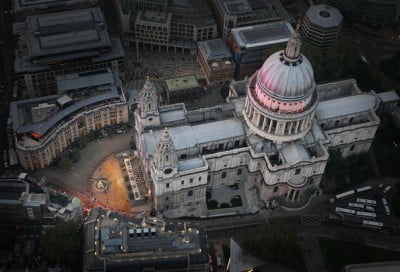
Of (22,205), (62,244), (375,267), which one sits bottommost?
(375,267)

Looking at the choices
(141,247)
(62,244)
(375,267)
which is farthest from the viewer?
(375,267)

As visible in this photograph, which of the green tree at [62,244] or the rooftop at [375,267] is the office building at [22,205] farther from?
the rooftop at [375,267]

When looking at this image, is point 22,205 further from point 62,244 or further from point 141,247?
point 141,247

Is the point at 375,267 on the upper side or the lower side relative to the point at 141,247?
lower

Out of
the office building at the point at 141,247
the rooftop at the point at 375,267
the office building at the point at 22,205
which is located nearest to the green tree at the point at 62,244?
the office building at the point at 141,247

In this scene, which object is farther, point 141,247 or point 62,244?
point 62,244

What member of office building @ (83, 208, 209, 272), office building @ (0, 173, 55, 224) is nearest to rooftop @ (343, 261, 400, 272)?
office building @ (83, 208, 209, 272)

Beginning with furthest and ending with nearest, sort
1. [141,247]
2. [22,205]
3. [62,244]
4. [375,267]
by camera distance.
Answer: [22,205] → [375,267] → [62,244] → [141,247]

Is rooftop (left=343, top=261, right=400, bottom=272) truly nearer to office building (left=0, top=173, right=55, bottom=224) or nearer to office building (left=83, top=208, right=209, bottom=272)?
office building (left=83, top=208, right=209, bottom=272)

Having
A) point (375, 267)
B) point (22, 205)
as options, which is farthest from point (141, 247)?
point (375, 267)
